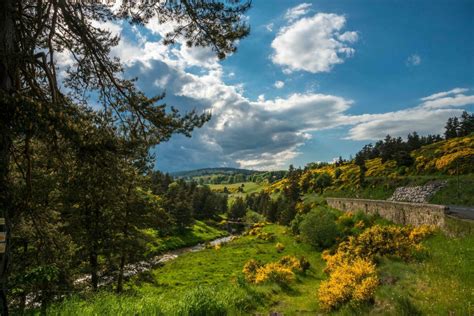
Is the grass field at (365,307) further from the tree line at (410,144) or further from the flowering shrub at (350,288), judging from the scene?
Answer: the tree line at (410,144)

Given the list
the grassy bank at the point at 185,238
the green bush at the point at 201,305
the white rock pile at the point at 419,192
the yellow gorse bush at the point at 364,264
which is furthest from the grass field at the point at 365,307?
the grassy bank at the point at 185,238

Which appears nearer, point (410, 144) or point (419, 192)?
point (419, 192)

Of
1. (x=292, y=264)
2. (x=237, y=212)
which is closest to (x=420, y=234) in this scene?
(x=292, y=264)

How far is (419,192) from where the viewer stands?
161 ft

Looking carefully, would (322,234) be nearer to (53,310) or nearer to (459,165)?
(459,165)

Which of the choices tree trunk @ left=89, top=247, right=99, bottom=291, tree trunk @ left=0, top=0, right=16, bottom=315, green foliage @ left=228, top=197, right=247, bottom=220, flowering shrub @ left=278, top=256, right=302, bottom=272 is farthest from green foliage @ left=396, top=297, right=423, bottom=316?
green foliage @ left=228, top=197, right=247, bottom=220

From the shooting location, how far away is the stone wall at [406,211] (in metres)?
20.9

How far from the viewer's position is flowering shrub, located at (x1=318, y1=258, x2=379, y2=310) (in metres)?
10.9

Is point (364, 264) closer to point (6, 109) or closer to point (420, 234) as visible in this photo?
point (420, 234)

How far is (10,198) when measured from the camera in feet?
18.7

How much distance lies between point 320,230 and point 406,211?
1507 centimetres

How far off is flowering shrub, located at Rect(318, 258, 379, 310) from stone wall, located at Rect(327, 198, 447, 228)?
1066cm

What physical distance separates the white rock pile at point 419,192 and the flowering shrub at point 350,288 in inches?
1603

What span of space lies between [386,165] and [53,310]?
8267 centimetres
